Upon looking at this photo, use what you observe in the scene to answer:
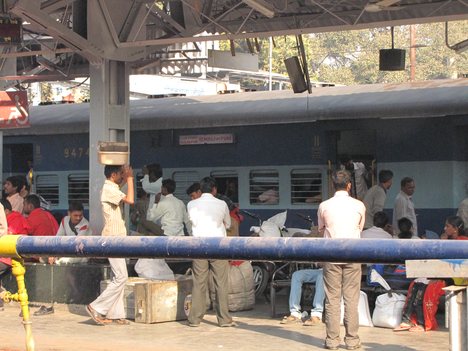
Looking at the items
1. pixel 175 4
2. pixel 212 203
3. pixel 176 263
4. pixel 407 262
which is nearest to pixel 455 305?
pixel 407 262

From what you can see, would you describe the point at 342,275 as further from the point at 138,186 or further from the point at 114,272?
the point at 138,186

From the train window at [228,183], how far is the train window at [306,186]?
108 cm

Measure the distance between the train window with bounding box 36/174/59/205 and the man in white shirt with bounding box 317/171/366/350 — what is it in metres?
10.7

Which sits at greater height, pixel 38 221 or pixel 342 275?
pixel 38 221

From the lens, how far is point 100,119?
13.7 meters

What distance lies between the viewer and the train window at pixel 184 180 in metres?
17.0

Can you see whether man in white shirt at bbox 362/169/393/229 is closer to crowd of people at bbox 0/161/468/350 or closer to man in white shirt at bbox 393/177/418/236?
crowd of people at bbox 0/161/468/350

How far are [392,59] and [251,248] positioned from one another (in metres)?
12.7

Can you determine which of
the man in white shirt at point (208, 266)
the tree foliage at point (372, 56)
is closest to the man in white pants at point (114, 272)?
the man in white shirt at point (208, 266)

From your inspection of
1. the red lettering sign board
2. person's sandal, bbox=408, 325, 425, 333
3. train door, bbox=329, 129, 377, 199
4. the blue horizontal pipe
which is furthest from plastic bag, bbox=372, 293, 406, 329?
the red lettering sign board

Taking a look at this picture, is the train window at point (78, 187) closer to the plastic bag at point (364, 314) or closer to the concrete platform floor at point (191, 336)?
the concrete platform floor at point (191, 336)

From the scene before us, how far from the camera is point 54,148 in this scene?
18875mm

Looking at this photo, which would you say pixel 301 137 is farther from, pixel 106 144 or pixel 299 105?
pixel 106 144

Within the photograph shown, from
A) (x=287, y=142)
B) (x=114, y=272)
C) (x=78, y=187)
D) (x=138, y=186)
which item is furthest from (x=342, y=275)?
(x=78, y=187)
